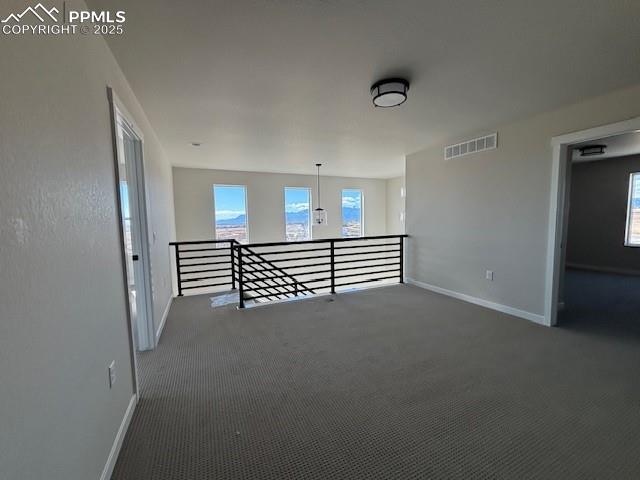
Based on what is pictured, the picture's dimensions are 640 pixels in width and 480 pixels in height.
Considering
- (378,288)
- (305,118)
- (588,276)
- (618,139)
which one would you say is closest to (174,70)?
(305,118)

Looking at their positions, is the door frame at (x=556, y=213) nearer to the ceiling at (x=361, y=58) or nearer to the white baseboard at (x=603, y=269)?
the ceiling at (x=361, y=58)

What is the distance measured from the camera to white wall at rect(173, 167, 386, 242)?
6.01 metres

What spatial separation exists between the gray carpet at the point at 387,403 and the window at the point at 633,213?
13.7ft

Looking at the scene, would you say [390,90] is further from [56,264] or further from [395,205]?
[395,205]

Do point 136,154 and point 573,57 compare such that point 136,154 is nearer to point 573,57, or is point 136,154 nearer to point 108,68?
point 108,68

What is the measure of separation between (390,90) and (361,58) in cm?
40

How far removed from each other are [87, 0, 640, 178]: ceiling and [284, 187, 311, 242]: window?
364cm

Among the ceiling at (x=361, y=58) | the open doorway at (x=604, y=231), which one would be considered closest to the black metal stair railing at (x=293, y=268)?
the ceiling at (x=361, y=58)

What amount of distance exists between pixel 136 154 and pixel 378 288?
388cm

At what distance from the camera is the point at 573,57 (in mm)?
1982

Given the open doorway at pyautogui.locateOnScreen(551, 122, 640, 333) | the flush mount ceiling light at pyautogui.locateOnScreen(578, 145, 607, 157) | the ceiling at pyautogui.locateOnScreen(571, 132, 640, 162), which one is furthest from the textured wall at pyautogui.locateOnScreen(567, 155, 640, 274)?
the flush mount ceiling light at pyautogui.locateOnScreen(578, 145, 607, 157)

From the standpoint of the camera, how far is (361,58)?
1.97m

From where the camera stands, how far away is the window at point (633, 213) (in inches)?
208

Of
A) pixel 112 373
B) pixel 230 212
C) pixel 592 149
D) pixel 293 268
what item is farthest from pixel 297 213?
pixel 112 373
